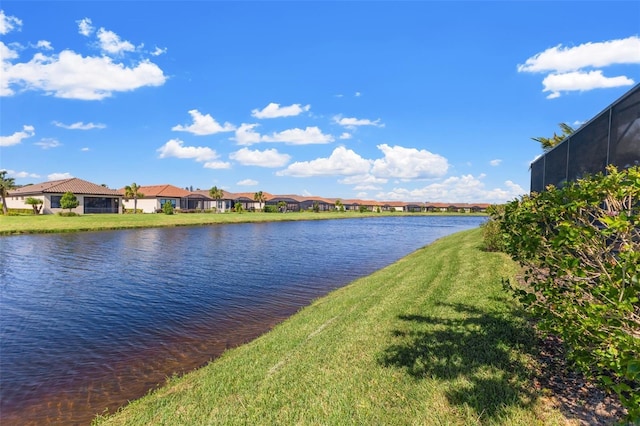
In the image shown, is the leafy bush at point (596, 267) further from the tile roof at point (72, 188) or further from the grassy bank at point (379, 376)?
the tile roof at point (72, 188)

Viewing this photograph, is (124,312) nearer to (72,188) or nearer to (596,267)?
(596,267)

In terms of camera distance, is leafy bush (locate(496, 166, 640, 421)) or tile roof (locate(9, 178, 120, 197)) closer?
leafy bush (locate(496, 166, 640, 421))

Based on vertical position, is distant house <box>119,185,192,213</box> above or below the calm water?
above

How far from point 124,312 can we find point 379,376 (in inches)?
388

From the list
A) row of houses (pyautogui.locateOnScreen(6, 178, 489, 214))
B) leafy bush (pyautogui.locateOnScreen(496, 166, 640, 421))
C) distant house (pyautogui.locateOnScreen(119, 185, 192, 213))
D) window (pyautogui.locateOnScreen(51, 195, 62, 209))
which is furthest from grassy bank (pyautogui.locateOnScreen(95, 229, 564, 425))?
distant house (pyautogui.locateOnScreen(119, 185, 192, 213))

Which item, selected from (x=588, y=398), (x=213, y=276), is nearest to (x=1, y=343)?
(x=213, y=276)

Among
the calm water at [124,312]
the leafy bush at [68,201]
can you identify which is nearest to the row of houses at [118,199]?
the leafy bush at [68,201]

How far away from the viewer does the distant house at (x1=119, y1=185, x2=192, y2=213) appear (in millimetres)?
72688

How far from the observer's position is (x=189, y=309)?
484 inches

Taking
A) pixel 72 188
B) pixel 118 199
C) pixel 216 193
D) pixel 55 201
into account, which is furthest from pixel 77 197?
pixel 216 193

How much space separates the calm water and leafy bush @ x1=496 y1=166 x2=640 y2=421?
7076 mm

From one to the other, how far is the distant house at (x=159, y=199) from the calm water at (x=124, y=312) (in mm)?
48775

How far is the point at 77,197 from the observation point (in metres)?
54.6

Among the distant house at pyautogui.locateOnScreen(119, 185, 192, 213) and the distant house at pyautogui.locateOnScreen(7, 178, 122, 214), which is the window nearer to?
the distant house at pyautogui.locateOnScreen(7, 178, 122, 214)
